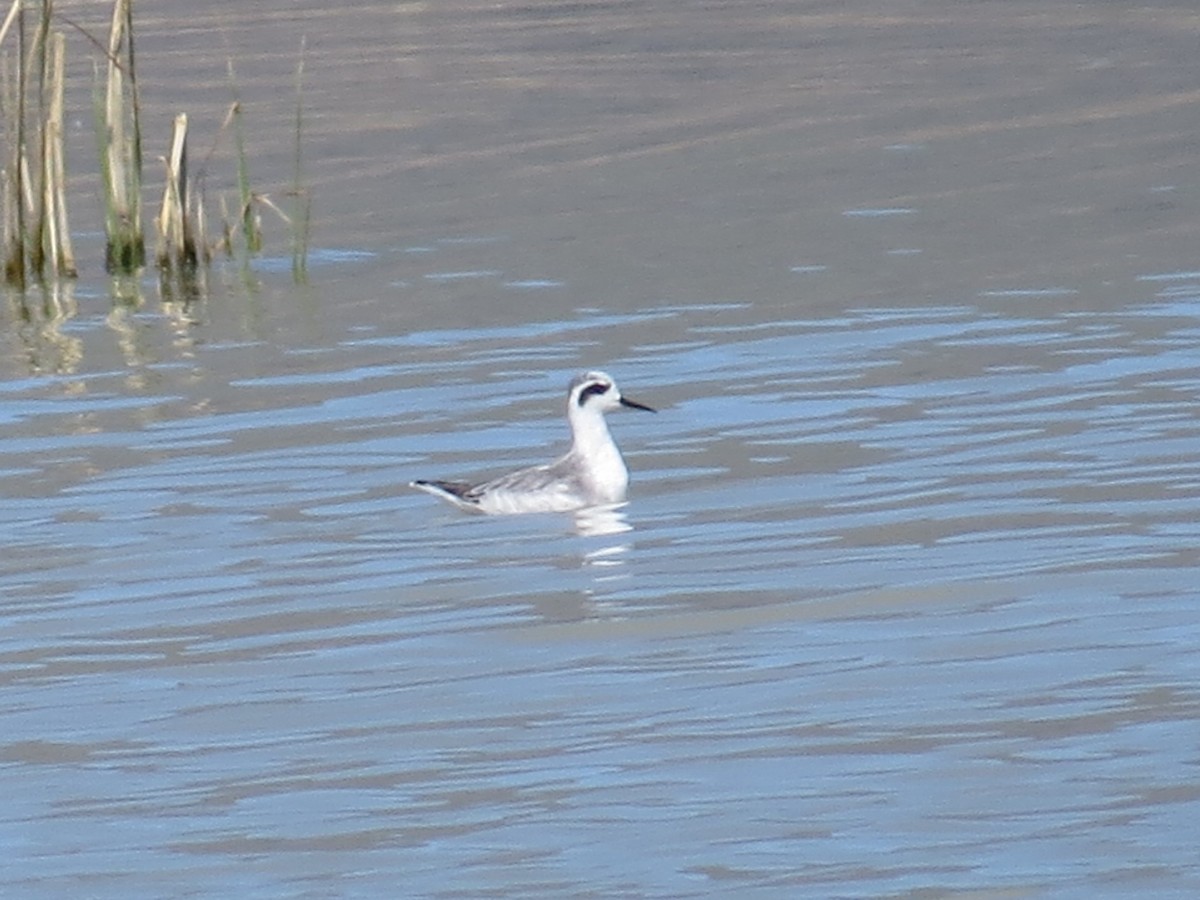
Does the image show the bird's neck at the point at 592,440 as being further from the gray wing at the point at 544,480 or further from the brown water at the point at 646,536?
the brown water at the point at 646,536

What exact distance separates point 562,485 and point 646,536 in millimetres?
823

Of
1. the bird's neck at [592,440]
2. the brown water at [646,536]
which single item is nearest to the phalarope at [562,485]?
the bird's neck at [592,440]

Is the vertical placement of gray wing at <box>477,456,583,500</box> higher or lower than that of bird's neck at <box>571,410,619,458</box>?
lower

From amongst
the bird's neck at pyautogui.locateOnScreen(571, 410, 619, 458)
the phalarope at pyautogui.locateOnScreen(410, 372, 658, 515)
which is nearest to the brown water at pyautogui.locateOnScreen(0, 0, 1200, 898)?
the phalarope at pyautogui.locateOnScreen(410, 372, 658, 515)

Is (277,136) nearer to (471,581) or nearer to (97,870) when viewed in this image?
(471,581)

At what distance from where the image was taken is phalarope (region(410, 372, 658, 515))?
11375mm

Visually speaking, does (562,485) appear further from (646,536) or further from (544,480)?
(646,536)

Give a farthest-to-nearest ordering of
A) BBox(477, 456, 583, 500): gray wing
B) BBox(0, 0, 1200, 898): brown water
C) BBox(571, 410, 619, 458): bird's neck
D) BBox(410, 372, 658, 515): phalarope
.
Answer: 1. BBox(571, 410, 619, 458): bird's neck
2. BBox(477, 456, 583, 500): gray wing
3. BBox(410, 372, 658, 515): phalarope
4. BBox(0, 0, 1200, 898): brown water

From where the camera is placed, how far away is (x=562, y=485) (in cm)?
1161

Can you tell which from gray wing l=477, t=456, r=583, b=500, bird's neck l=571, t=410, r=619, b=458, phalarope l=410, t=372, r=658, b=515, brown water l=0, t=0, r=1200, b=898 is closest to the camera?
brown water l=0, t=0, r=1200, b=898

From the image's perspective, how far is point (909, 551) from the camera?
993 cm

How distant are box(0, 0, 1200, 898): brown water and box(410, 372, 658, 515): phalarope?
0.41ft

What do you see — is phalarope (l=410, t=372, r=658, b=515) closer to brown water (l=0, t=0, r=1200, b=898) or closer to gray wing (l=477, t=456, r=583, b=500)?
gray wing (l=477, t=456, r=583, b=500)

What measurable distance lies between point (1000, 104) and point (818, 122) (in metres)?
1.83
